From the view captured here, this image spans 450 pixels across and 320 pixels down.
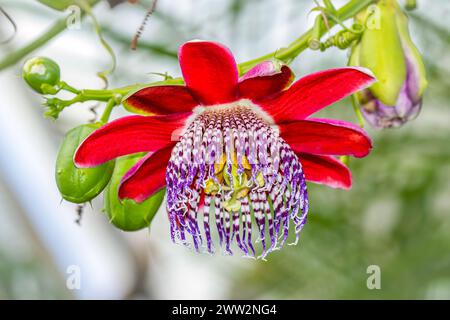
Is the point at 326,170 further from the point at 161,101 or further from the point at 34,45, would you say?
the point at 34,45

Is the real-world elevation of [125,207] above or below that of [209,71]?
below

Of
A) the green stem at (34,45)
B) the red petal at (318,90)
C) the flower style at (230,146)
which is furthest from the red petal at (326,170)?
the green stem at (34,45)

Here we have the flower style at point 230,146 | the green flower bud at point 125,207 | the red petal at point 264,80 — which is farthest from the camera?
the green flower bud at point 125,207

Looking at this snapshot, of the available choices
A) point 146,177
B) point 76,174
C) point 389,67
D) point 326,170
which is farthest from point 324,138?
point 76,174

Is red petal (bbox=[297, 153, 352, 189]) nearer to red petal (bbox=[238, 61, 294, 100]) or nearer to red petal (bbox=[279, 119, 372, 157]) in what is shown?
red petal (bbox=[279, 119, 372, 157])

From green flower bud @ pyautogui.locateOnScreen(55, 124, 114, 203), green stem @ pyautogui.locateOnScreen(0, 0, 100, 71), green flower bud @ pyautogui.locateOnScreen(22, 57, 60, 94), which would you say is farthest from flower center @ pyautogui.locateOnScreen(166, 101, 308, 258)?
green stem @ pyautogui.locateOnScreen(0, 0, 100, 71)

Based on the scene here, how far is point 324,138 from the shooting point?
4.48 feet

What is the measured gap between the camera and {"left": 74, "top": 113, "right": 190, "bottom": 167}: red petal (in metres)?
1.30

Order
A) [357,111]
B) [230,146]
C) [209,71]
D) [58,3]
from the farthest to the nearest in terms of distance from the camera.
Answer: [58,3] < [357,111] < [230,146] < [209,71]

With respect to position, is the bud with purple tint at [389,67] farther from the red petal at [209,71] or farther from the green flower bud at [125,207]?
the green flower bud at [125,207]

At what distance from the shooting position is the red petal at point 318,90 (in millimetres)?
1246

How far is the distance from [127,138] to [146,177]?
0.34ft

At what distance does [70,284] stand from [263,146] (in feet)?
2.50

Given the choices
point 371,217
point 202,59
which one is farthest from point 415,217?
point 202,59
